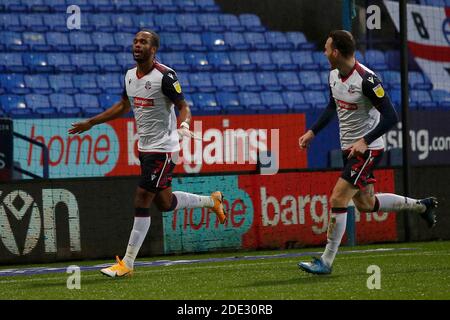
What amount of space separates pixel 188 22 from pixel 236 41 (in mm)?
969

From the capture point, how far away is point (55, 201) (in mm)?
13289

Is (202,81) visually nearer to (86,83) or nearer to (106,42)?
(106,42)

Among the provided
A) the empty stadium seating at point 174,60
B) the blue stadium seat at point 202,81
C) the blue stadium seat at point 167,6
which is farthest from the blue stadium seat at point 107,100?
the blue stadium seat at point 167,6

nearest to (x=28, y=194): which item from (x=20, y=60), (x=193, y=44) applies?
(x=20, y=60)

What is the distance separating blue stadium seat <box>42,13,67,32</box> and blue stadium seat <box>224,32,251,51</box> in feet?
10.6

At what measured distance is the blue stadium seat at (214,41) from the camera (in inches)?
864

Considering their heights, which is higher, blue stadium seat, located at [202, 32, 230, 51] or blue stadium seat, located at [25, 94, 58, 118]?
blue stadium seat, located at [202, 32, 230, 51]

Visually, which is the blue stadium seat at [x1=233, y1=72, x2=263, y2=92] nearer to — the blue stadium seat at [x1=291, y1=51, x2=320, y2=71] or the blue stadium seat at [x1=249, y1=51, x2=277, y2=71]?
the blue stadium seat at [x1=249, y1=51, x2=277, y2=71]

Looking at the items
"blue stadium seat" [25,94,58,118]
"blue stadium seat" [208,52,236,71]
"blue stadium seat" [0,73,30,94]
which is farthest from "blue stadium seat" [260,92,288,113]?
"blue stadium seat" [0,73,30,94]

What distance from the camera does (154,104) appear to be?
34.4ft

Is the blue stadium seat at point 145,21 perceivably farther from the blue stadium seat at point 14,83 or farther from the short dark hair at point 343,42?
the short dark hair at point 343,42

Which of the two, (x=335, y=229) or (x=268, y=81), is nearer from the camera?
(x=335, y=229)

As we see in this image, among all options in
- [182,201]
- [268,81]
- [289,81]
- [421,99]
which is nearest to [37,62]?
[268,81]

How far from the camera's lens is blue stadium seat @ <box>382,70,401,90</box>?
876 inches
